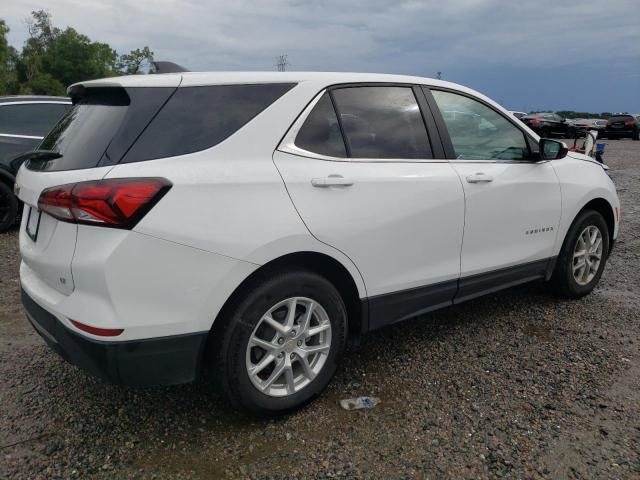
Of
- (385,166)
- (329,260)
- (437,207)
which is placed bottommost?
(329,260)

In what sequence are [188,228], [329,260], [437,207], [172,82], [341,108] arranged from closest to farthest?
[188,228] → [172,82] → [329,260] → [341,108] → [437,207]

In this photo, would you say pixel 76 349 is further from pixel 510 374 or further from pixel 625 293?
pixel 625 293

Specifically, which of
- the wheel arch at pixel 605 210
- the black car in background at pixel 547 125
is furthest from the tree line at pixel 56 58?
the wheel arch at pixel 605 210

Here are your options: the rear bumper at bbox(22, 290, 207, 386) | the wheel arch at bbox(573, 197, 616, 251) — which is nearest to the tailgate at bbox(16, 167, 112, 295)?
the rear bumper at bbox(22, 290, 207, 386)

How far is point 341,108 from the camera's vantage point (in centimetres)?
288

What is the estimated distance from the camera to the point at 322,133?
2.75 metres

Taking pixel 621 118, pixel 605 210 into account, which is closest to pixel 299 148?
pixel 605 210

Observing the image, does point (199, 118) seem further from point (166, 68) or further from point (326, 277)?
point (326, 277)

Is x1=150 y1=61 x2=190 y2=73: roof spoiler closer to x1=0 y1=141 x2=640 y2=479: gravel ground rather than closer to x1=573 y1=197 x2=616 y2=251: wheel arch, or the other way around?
x1=0 y1=141 x2=640 y2=479: gravel ground

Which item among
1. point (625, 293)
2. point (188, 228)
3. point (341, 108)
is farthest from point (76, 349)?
point (625, 293)

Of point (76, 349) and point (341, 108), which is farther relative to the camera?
point (341, 108)

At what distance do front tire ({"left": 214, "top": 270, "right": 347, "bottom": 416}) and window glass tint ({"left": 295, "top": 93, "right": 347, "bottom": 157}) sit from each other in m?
0.64

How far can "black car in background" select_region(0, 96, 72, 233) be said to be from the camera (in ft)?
22.0

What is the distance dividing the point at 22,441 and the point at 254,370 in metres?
1.16
